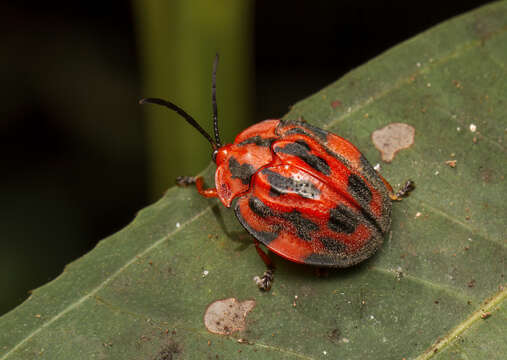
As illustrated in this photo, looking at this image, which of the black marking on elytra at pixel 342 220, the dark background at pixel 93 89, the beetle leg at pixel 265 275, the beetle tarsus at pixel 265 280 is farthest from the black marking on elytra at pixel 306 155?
the dark background at pixel 93 89

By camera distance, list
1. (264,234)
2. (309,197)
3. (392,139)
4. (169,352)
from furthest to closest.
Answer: (392,139)
(264,234)
(309,197)
(169,352)

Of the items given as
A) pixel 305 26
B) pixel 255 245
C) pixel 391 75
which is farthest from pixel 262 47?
pixel 255 245

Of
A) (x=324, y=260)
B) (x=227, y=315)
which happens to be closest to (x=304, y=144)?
(x=324, y=260)

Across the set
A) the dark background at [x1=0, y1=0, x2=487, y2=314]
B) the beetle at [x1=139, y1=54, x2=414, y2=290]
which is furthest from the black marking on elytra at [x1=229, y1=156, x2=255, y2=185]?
the dark background at [x1=0, y1=0, x2=487, y2=314]

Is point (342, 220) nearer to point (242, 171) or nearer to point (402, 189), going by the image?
point (402, 189)

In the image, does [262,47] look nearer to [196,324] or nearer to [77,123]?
[77,123]

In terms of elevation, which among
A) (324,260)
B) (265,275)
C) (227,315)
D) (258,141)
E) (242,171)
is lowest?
(227,315)
